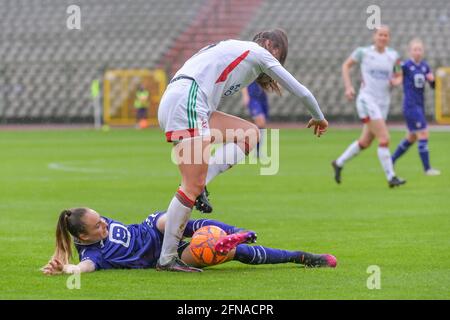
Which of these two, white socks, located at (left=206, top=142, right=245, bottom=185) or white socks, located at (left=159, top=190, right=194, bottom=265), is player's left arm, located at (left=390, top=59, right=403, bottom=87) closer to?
white socks, located at (left=206, top=142, right=245, bottom=185)

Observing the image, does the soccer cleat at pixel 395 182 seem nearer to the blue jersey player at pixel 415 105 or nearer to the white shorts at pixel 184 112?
the blue jersey player at pixel 415 105

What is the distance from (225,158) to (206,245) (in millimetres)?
1313

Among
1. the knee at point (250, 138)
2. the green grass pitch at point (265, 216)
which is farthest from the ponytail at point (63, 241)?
the knee at point (250, 138)

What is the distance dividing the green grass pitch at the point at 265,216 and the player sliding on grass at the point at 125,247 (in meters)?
0.13

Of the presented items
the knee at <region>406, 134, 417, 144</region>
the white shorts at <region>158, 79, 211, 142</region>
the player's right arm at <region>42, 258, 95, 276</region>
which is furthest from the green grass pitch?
the white shorts at <region>158, 79, 211, 142</region>

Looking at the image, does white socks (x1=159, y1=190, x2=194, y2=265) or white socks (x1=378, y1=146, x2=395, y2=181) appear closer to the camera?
white socks (x1=159, y1=190, x2=194, y2=265)

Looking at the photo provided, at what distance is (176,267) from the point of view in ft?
27.6

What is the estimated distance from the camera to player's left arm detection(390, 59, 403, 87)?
17688 millimetres

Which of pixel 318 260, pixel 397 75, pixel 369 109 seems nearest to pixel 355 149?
pixel 369 109

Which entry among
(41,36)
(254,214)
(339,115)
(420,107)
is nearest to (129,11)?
(41,36)

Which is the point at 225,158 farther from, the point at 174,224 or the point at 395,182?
the point at 395,182

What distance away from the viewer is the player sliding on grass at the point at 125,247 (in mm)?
8180

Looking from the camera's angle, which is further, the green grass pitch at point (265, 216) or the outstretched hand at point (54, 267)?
the outstretched hand at point (54, 267)

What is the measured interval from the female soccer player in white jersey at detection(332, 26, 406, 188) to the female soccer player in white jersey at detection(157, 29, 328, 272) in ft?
27.3
